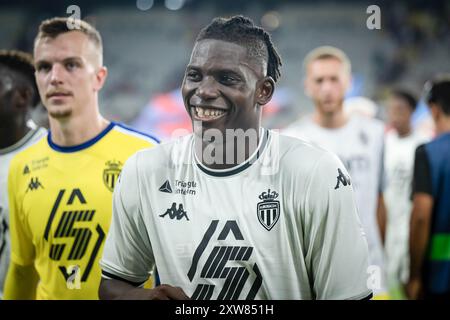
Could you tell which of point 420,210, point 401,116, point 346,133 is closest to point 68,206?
point 346,133

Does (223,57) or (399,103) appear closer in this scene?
(223,57)

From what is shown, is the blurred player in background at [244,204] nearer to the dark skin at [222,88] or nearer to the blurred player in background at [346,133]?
the dark skin at [222,88]

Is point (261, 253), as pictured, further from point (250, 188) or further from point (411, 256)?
point (411, 256)

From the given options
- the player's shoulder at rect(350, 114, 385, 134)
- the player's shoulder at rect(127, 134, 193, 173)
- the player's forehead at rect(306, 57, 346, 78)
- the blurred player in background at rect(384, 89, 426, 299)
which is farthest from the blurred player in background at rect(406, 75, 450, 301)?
the player's shoulder at rect(127, 134, 193, 173)

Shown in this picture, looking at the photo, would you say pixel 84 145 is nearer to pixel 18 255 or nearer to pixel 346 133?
pixel 18 255

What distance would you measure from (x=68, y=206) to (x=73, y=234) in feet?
0.30

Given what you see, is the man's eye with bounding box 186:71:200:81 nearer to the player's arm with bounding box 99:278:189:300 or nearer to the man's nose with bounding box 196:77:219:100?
the man's nose with bounding box 196:77:219:100

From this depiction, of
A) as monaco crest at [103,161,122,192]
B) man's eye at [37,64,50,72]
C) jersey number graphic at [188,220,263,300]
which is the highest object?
man's eye at [37,64,50,72]

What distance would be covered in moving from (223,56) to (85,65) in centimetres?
50

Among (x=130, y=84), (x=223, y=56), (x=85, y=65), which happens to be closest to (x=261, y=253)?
(x=223, y=56)

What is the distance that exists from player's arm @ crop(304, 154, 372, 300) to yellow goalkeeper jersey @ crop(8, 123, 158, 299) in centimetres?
61

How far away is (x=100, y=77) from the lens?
2223mm

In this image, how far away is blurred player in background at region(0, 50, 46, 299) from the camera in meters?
2.47

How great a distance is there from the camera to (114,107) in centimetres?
279
